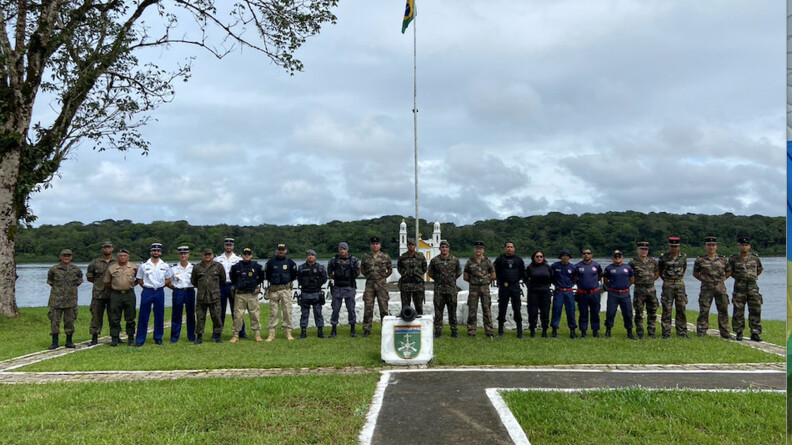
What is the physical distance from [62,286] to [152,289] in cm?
152

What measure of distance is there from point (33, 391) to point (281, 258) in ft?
15.8

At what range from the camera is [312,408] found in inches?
203

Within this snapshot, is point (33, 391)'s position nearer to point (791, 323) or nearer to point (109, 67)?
point (791, 323)

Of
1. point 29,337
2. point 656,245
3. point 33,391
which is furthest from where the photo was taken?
point 656,245

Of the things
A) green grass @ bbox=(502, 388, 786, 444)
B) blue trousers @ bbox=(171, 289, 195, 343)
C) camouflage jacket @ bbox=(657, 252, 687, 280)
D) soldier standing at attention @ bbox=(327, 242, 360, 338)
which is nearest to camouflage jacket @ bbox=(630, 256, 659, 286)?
camouflage jacket @ bbox=(657, 252, 687, 280)

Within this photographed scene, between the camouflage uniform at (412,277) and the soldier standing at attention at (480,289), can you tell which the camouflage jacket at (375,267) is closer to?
the camouflage uniform at (412,277)

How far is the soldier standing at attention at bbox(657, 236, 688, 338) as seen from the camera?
10.0 meters

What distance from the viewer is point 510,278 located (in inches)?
392

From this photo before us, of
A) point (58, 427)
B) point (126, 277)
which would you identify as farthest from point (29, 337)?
point (58, 427)

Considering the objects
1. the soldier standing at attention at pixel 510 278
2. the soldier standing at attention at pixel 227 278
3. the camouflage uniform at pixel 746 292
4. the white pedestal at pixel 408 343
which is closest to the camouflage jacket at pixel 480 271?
the soldier standing at attention at pixel 510 278

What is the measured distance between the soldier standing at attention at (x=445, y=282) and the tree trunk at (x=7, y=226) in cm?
1081

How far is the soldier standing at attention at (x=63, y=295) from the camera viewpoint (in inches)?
376

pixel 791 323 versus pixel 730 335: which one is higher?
pixel 791 323

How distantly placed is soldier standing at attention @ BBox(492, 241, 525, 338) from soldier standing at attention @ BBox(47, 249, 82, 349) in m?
7.74
